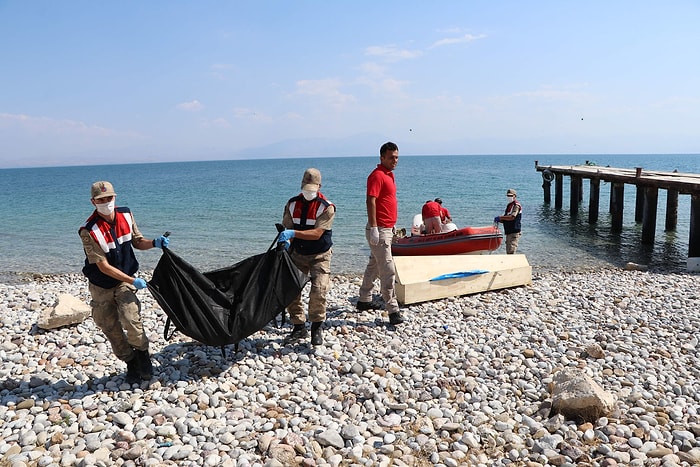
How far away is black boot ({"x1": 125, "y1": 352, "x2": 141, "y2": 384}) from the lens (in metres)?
4.93

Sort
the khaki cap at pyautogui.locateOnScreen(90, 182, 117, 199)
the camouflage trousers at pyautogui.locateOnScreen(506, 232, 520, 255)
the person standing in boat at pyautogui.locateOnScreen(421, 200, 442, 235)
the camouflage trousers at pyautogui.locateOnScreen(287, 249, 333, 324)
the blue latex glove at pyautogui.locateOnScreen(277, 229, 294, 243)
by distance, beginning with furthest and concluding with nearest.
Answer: the person standing in boat at pyautogui.locateOnScreen(421, 200, 442, 235) < the camouflage trousers at pyautogui.locateOnScreen(506, 232, 520, 255) < the camouflage trousers at pyautogui.locateOnScreen(287, 249, 333, 324) < the blue latex glove at pyautogui.locateOnScreen(277, 229, 294, 243) < the khaki cap at pyautogui.locateOnScreen(90, 182, 117, 199)

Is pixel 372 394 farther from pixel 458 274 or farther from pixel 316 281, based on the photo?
pixel 458 274

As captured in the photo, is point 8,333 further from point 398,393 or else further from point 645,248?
point 645,248

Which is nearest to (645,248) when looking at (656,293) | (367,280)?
(656,293)

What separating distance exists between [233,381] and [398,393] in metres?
1.66

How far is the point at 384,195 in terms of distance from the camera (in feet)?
21.0

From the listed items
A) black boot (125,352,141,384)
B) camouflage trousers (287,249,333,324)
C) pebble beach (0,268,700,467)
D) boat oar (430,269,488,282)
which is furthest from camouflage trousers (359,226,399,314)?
black boot (125,352,141,384)

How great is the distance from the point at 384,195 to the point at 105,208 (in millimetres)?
3292

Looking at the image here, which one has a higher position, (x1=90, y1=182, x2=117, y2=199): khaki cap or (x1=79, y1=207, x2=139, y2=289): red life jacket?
(x1=90, y1=182, x2=117, y2=199): khaki cap

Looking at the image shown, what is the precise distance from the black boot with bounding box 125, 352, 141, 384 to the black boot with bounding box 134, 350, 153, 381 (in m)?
0.03

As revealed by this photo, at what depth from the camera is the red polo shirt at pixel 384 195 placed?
6.27 meters

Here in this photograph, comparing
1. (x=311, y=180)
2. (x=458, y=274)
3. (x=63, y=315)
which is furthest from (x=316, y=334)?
(x=63, y=315)

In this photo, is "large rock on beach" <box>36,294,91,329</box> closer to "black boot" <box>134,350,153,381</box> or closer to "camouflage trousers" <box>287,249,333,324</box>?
"black boot" <box>134,350,153,381</box>

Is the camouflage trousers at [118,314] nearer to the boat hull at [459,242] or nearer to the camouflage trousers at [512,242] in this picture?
the boat hull at [459,242]
